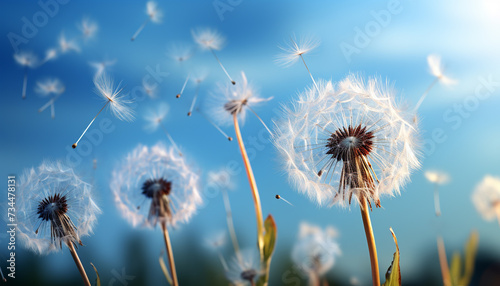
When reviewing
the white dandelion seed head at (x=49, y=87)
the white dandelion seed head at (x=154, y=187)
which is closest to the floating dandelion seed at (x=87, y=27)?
the white dandelion seed head at (x=49, y=87)

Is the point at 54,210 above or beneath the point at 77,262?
above

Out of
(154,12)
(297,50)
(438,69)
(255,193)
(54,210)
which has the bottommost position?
(255,193)

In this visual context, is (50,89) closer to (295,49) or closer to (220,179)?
(220,179)

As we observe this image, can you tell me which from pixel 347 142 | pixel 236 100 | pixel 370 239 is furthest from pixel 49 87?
pixel 370 239

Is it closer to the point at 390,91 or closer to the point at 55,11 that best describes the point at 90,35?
the point at 55,11

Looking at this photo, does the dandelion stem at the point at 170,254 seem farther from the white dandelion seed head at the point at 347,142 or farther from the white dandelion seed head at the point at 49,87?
the white dandelion seed head at the point at 49,87

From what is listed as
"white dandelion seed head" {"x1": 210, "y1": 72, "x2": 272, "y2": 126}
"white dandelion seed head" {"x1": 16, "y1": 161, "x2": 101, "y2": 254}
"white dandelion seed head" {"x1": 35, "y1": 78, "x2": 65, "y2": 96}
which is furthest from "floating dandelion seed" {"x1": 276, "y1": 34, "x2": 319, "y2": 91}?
"white dandelion seed head" {"x1": 35, "y1": 78, "x2": 65, "y2": 96}

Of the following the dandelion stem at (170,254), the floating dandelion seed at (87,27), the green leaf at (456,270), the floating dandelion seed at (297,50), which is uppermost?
the floating dandelion seed at (87,27)
